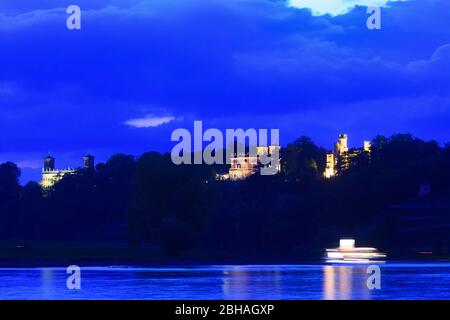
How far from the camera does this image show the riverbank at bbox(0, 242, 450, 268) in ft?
Answer: 445

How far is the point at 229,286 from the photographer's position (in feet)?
263

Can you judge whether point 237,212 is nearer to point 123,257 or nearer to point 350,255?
point 123,257

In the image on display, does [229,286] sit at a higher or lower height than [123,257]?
lower

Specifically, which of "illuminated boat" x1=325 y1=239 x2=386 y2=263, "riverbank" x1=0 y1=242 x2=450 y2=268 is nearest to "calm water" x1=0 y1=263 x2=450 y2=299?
"riverbank" x1=0 y1=242 x2=450 y2=268

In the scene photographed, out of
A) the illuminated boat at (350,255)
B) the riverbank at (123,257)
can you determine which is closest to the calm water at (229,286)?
the riverbank at (123,257)

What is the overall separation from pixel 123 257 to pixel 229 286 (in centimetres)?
6491

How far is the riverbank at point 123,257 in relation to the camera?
136 metres

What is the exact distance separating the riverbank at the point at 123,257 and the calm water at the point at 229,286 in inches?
1255

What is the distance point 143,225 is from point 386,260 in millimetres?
29032

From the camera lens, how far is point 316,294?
71.8 metres

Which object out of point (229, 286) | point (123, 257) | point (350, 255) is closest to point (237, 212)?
point (123, 257)

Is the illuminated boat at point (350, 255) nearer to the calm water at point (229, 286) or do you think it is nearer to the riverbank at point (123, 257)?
the riverbank at point (123, 257)

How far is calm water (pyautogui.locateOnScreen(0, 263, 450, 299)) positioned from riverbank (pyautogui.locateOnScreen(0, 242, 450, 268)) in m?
31.9
